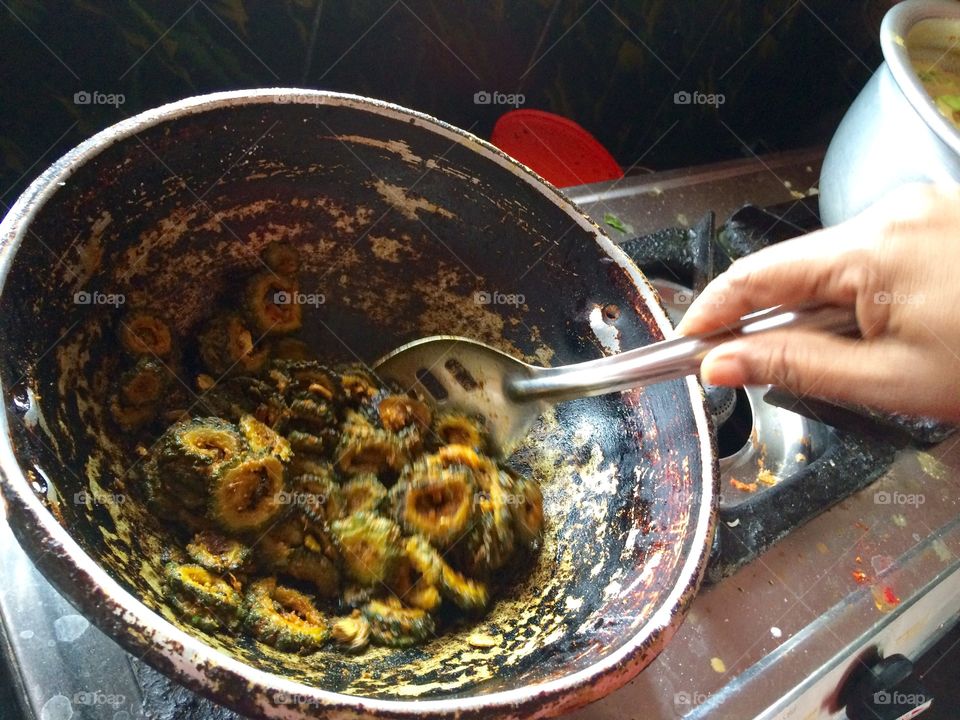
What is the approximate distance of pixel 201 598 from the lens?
0.79m

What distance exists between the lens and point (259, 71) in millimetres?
1493

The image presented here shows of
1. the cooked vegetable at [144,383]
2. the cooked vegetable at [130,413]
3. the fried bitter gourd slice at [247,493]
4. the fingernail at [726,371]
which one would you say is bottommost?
the fingernail at [726,371]

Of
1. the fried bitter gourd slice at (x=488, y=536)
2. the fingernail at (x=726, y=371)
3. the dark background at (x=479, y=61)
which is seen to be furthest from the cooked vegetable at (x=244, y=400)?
the dark background at (x=479, y=61)

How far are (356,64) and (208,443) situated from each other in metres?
0.98

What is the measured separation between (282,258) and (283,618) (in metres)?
0.52

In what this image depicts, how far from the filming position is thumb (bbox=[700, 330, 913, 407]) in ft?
2.48

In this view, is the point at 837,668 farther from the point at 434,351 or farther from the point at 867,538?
the point at 434,351

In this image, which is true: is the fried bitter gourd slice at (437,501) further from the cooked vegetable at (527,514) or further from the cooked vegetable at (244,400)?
the cooked vegetable at (244,400)

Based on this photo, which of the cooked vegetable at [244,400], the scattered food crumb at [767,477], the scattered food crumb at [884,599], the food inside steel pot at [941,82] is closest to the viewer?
the cooked vegetable at [244,400]

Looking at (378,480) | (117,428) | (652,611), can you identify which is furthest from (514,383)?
(117,428)

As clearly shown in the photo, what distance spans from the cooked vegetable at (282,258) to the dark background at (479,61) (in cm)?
57

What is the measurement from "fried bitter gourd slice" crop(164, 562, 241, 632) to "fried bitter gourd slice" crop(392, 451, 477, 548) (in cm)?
25

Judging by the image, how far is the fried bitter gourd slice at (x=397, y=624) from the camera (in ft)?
2.96

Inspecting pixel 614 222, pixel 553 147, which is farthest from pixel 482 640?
pixel 553 147
